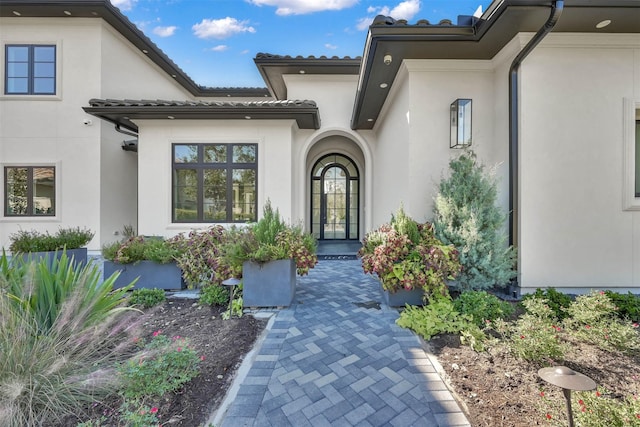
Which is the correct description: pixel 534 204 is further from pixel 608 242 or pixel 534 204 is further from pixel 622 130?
pixel 622 130

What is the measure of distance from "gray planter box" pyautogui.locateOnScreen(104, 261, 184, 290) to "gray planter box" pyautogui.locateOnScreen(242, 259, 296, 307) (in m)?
1.57

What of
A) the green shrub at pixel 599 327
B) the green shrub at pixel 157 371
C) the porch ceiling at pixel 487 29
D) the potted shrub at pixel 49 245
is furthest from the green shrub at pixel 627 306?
the potted shrub at pixel 49 245

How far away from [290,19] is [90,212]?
818 centimetres

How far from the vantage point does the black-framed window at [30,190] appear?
737 cm

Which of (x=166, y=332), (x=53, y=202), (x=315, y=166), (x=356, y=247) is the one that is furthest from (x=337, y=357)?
(x=53, y=202)

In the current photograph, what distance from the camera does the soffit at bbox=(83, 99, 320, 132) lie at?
6.23 m

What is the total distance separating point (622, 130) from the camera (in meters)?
3.94

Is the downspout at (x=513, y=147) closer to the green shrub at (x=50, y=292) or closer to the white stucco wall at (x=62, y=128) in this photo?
the green shrub at (x=50, y=292)

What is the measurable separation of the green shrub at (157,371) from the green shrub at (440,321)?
237cm

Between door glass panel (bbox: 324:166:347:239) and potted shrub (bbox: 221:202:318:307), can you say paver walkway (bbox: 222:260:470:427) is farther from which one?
door glass panel (bbox: 324:166:347:239)

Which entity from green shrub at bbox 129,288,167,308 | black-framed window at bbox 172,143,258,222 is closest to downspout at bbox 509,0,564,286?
green shrub at bbox 129,288,167,308

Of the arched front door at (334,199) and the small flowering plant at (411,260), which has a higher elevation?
the arched front door at (334,199)

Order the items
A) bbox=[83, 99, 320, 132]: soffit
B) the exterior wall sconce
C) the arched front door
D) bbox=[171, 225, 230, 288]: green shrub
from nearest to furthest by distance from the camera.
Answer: the exterior wall sconce → bbox=[171, 225, 230, 288]: green shrub → bbox=[83, 99, 320, 132]: soffit → the arched front door

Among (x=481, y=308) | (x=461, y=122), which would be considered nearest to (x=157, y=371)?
(x=481, y=308)
